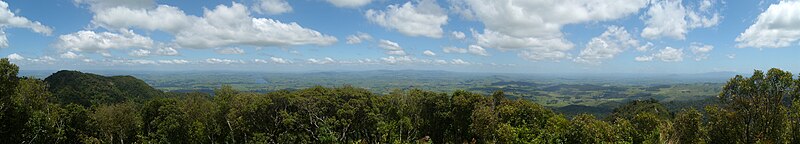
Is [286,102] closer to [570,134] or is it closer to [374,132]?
[374,132]

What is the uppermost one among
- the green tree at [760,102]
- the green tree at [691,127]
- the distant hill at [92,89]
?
the green tree at [760,102]

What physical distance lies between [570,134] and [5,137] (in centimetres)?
3079

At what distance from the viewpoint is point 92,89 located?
87.9 meters

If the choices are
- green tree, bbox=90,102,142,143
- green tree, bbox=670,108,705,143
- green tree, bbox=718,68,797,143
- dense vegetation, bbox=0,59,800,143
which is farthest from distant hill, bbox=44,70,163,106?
green tree, bbox=718,68,797,143

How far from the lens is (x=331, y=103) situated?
96.3 feet

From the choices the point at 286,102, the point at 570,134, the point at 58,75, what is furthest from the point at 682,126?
the point at 58,75

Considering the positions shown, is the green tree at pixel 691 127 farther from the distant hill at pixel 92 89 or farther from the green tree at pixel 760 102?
the distant hill at pixel 92 89

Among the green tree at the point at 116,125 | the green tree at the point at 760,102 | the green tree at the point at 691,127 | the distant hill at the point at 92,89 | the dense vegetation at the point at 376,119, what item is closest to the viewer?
the green tree at the point at 760,102

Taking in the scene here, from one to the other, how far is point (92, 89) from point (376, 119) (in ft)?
277

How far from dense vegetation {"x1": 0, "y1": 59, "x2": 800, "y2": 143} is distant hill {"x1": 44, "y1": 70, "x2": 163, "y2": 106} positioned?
56807 millimetres

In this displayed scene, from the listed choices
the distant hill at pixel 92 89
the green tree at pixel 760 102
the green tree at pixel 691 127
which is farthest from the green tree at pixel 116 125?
the distant hill at pixel 92 89

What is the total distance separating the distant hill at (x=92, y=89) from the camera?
269 feet

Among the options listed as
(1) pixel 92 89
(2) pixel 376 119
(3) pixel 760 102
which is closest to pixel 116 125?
(2) pixel 376 119

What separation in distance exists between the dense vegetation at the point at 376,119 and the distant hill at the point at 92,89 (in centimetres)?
5681
